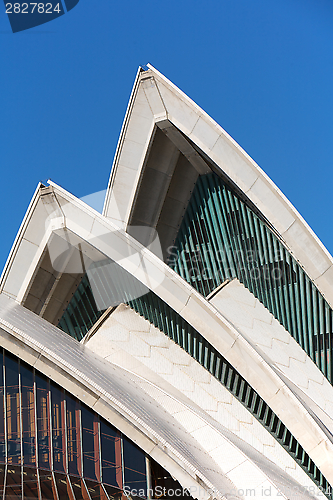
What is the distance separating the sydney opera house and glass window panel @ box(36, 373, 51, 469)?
0.03 m

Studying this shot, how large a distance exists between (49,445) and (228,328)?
547 cm

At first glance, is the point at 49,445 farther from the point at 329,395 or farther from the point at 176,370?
the point at 329,395

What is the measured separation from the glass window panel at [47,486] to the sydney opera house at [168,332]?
28mm

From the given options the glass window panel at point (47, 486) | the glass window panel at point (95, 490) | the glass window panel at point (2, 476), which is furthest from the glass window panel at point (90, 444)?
the glass window panel at point (2, 476)

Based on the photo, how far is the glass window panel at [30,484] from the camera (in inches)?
402

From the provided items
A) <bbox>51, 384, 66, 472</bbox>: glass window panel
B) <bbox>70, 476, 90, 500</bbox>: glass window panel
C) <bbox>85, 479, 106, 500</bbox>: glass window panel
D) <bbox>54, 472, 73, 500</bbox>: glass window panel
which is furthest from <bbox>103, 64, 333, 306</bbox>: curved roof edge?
<bbox>54, 472, 73, 500</bbox>: glass window panel

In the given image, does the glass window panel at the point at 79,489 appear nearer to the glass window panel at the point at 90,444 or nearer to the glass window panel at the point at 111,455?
the glass window panel at the point at 90,444

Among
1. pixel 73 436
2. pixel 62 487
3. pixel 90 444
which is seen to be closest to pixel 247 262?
pixel 90 444

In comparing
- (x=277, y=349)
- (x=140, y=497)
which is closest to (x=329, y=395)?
(x=277, y=349)

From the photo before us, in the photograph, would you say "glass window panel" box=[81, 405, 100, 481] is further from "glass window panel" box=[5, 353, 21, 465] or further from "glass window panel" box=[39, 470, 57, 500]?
"glass window panel" box=[5, 353, 21, 465]

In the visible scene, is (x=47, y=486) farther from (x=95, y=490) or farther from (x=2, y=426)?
(x=2, y=426)

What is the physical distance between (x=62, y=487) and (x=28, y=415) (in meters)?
1.84

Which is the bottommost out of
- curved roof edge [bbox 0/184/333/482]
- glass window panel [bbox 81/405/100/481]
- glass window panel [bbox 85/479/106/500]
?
glass window panel [bbox 85/479/106/500]

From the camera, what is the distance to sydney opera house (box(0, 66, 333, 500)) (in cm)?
1099
